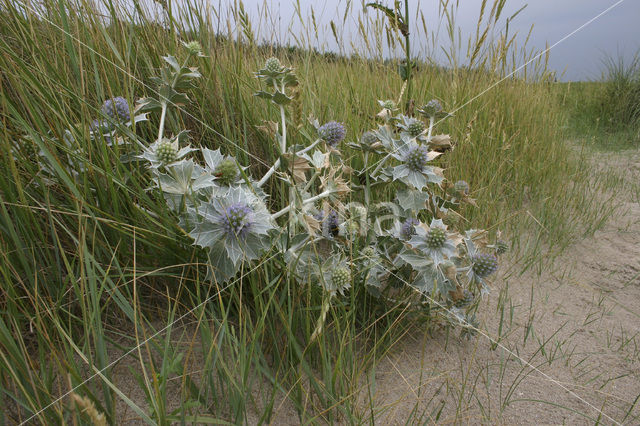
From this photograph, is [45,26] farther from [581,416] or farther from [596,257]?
[596,257]

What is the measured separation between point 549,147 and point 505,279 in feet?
5.81

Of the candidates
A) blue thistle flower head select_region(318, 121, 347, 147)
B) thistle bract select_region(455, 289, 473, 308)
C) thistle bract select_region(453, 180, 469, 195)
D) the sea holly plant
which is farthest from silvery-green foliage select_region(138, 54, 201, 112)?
thistle bract select_region(455, 289, 473, 308)

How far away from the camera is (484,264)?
120 cm

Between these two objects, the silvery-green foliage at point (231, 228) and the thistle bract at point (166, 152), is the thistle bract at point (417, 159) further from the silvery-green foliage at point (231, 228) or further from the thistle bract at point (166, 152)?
the thistle bract at point (166, 152)

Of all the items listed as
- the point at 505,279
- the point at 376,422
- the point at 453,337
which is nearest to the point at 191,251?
the point at 376,422

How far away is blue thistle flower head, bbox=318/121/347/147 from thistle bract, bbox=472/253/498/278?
60 cm

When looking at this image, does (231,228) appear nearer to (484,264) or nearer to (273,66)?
(273,66)

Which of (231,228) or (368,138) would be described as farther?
(368,138)

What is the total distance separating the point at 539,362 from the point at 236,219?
1.07m

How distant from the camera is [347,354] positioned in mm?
1029

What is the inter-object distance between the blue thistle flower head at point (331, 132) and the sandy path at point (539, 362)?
714 millimetres

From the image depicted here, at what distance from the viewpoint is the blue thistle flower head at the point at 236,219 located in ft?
3.10

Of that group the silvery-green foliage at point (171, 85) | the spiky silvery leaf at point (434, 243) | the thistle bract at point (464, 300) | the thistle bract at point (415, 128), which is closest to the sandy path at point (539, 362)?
the thistle bract at point (464, 300)

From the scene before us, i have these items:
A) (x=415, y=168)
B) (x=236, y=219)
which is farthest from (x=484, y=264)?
(x=236, y=219)
